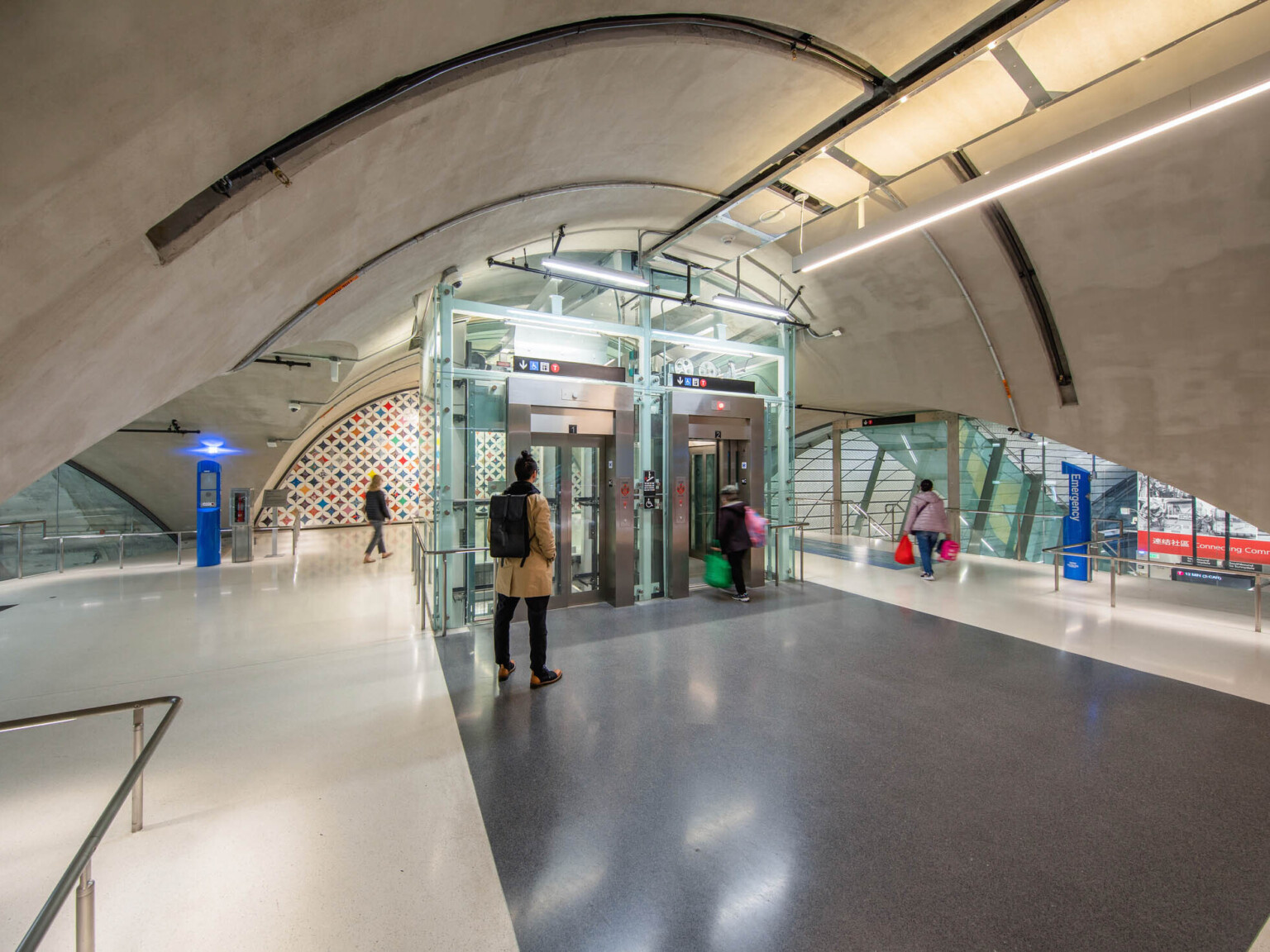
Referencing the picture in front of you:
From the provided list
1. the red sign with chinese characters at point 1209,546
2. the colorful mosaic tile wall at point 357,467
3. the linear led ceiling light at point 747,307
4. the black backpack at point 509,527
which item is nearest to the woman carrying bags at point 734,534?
the linear led ceiling light at point 747,307

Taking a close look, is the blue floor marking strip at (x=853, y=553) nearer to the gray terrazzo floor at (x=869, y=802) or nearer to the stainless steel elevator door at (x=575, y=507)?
the gray terrazzo floor at (x=869, y=802)

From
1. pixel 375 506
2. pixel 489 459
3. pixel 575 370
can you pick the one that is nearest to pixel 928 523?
pixel 575 370

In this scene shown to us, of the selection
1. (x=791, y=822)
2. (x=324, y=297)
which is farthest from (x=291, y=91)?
(x=791, y=822)

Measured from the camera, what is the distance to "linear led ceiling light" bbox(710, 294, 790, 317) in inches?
221

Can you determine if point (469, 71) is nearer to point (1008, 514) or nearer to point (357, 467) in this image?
point (1008, 514)

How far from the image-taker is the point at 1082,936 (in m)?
1.56

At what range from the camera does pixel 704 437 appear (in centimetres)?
594

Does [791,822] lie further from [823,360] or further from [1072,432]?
[823,360]

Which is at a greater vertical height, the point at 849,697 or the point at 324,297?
the point at 324,297

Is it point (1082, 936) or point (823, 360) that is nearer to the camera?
point (1082, 936)

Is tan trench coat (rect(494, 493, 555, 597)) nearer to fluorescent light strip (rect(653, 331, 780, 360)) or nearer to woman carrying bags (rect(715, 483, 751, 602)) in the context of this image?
woman carrying bags (rect(715, 483, 751, 602))

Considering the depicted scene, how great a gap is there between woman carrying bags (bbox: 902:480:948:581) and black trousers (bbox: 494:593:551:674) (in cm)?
540

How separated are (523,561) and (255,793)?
5.48 feet

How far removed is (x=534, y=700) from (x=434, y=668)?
0.98m
